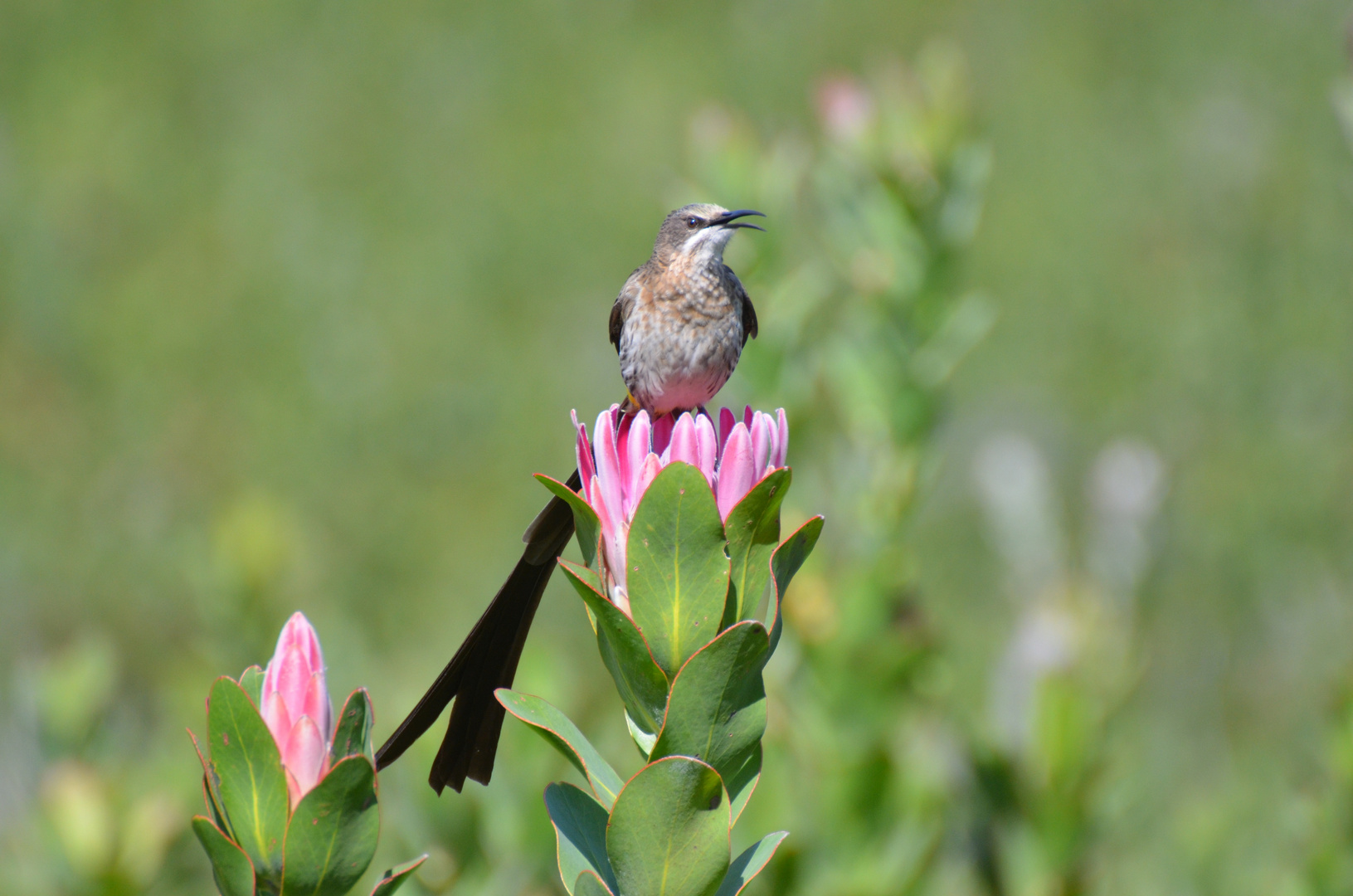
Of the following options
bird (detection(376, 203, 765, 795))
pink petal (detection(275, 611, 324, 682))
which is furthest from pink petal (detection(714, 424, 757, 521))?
pink petal (detection(275, 611, 324, 682))

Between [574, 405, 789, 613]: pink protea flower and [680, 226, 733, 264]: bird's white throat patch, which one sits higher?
[680, 226, 733, 264]: bird's white throat patch

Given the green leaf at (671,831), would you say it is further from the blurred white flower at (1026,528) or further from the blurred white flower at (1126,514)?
the blurred white flower at (1126,514)

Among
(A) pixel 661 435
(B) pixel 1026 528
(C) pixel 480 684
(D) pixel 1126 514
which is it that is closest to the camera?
(C) pixel 480 684

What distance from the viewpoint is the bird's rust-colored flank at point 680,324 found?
63.6 inches

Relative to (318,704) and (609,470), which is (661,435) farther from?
(318,704)

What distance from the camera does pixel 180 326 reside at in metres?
7.95

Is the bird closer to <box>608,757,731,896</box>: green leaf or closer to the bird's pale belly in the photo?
the bird's pale belly

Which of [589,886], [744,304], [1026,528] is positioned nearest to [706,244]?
[744,304]

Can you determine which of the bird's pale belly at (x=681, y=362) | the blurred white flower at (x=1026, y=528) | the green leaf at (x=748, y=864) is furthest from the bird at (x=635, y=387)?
the blurred white flower at (x=1026, y=528)

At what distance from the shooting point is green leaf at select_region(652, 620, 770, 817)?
3.56ft

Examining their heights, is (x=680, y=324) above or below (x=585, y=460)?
above

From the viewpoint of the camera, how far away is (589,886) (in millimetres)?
1080

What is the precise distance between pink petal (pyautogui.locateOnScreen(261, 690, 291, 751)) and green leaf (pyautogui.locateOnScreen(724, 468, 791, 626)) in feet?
1.63

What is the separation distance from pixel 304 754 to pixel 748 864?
1.67ft
